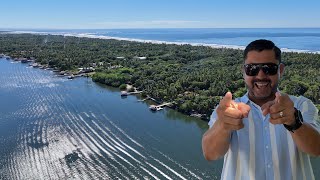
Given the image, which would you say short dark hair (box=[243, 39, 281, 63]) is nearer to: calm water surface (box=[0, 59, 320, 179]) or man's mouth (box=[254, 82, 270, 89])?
man's mouth (box=[254, 82, 270, 89])

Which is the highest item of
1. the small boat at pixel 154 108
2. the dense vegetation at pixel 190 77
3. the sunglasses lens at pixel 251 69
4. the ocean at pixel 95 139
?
the sunglasses lens at pixel 251 69

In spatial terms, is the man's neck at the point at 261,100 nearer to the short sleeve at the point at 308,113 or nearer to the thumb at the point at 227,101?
the short sleeve at the point at 308,113

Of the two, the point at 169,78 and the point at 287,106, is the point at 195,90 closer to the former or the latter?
the point at 169,78

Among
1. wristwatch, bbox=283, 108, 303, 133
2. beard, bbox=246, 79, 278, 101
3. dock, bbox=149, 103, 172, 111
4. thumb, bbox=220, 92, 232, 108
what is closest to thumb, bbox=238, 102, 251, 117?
thumb, bbox=220, 92, 232, 108

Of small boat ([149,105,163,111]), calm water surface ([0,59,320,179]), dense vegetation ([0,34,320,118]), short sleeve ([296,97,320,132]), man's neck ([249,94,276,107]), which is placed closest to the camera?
short sleeve ([296,97,320,132])

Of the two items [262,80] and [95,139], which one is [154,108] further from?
[262,80]

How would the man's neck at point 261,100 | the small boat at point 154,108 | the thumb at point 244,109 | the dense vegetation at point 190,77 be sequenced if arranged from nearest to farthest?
the thumb at point 244,109
the man's neck at point 261,100
the small boat at point 154,108
the dense vegetation at point 190,77

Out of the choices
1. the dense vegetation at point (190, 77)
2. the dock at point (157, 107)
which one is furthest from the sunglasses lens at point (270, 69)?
the dock at point (157, 107)

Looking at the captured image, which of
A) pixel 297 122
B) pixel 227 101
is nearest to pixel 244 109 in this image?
pixel 227 101
